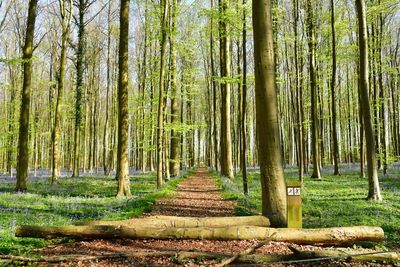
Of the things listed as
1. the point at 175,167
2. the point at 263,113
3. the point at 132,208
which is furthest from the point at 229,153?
the point at 263,113

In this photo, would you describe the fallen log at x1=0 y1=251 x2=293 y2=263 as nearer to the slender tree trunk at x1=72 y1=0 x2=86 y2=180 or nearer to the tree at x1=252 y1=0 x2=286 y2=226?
the tree at x1=252 y1=0 x2=286 y2=226

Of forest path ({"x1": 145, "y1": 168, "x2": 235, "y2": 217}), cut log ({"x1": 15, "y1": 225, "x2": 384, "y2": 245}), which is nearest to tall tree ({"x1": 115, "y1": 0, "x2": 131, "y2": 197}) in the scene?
forest path ({"x1": 145, "y1": 168, "x2": 235, "y2": 217})

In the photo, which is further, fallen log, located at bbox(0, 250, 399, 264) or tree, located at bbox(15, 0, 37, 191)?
tree, located at bbox(15, 0, 37, 191)

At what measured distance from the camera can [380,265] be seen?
4762 millimetres

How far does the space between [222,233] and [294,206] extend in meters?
1.64

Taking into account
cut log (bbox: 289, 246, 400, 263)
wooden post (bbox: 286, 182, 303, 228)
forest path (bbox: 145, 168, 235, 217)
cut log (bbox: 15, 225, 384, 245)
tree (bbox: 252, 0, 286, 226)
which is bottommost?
forest path (bbox: 145, 168, 235, 217)

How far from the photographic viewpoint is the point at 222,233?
6016 mm

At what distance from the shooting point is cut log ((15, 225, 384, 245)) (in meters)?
5.68

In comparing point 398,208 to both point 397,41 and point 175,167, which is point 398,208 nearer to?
point 175,167

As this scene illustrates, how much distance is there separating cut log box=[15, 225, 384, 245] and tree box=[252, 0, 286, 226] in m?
0.77

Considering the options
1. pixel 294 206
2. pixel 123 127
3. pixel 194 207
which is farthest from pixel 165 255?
pixel 123 127

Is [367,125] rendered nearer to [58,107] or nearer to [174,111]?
[174,111]

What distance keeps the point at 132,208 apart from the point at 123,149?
392cm

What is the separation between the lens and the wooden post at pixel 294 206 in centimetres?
652
